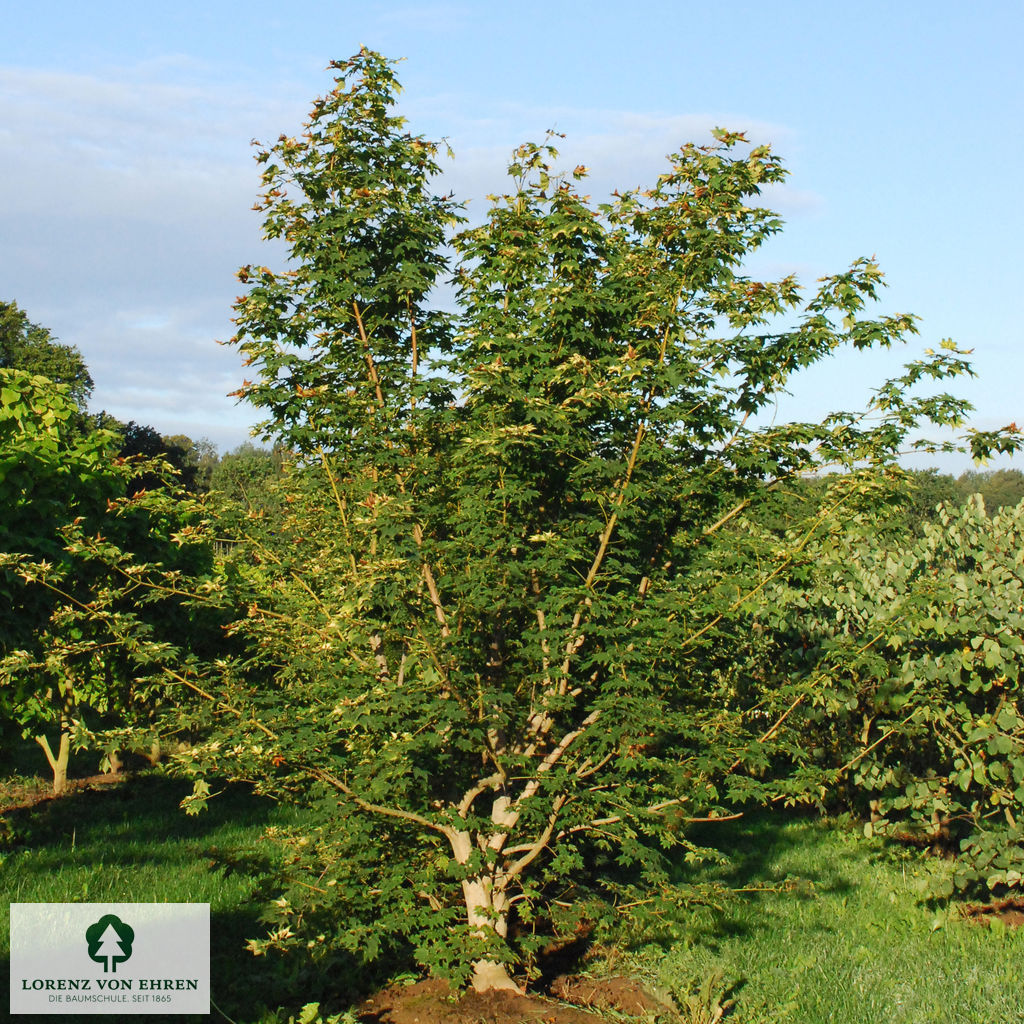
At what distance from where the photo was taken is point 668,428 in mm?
6102

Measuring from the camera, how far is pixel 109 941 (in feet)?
21.0

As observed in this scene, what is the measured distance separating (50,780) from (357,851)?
1178cm

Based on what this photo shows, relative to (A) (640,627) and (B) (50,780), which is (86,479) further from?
(B) (50,780)

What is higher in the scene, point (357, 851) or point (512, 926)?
point (357, 851)

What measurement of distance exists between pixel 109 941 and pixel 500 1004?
107 inches

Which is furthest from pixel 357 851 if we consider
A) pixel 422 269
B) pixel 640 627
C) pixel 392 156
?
pixel 392 156

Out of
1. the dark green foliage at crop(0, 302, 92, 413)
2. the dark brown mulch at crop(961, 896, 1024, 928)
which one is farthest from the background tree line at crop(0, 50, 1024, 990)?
the dark green foliage at crop(0, 302, 92, 413)

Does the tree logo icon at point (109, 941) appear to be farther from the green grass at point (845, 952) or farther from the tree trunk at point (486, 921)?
the green grass at point (845, 952)

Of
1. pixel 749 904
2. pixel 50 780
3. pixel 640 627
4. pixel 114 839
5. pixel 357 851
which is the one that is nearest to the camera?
pixel 640 627

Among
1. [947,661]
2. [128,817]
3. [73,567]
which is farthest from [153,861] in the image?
[947,661]

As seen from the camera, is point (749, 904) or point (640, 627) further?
point (749, 904)

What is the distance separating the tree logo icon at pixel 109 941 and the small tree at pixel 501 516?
1.32 metres

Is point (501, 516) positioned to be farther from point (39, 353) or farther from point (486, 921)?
point (39, 353)

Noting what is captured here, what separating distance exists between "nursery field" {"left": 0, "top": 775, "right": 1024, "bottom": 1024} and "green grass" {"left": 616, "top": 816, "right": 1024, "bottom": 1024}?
17 millimetres
